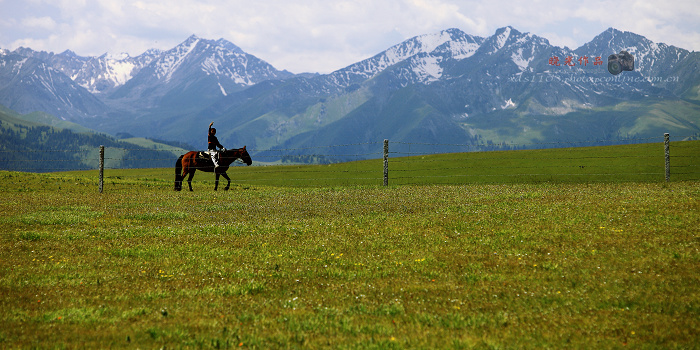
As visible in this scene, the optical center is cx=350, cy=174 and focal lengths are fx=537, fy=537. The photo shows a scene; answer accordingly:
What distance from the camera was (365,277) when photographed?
1398 cm

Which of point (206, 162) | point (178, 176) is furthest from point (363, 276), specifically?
point (178, 176)

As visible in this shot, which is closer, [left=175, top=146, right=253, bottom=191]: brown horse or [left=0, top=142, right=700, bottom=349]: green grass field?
[left=0, top=142, right=700, bottom=349]: green grass field

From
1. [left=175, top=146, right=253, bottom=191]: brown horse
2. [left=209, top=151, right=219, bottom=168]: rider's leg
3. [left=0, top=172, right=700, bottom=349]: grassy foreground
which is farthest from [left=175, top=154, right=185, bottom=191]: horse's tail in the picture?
[left=0, top=172, right=700, bottom=349]: grassy foreground

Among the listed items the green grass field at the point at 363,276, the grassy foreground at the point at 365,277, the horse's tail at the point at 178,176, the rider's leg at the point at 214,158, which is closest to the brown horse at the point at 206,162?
the horse's tail at the point at 178,176

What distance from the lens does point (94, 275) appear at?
14383mm

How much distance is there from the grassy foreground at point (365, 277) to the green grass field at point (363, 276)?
0.06 metres

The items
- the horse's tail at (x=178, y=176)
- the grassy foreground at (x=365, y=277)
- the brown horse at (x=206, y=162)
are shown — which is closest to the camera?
the grassy foreground at (x=365, y=277)

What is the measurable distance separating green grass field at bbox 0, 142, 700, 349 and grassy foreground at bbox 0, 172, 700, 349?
2.2 inches

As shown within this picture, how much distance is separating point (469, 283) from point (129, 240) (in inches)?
493

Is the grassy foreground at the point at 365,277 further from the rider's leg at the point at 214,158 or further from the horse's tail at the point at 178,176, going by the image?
the rider's leg at the point at 214,158

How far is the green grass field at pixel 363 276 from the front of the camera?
391 inches

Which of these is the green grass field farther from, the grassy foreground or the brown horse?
the brown horse

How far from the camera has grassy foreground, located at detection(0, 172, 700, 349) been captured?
9914mm

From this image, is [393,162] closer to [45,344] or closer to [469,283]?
[469,283]
